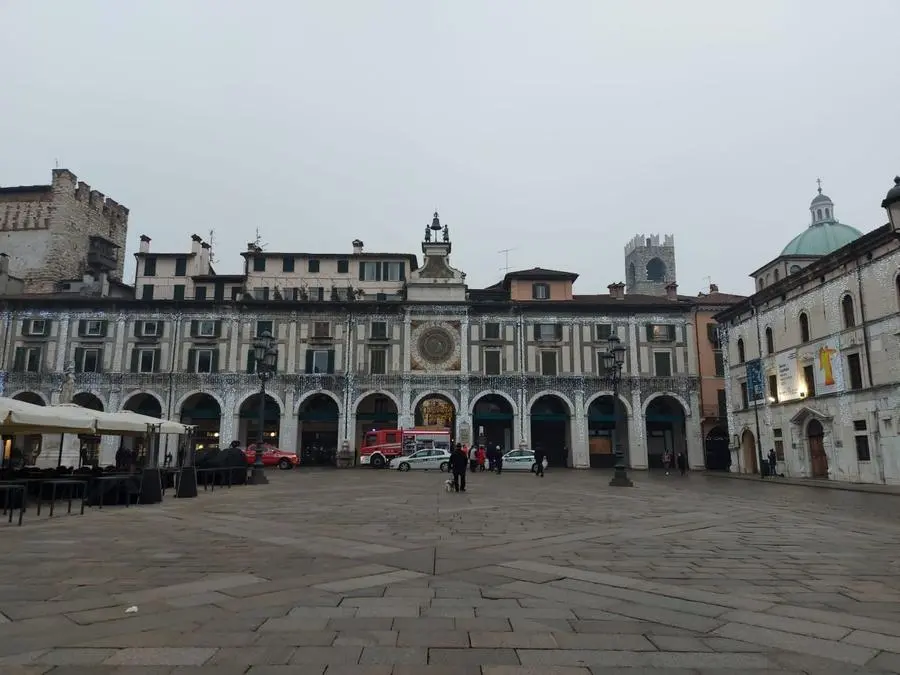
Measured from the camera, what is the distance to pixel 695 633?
16.1 feet

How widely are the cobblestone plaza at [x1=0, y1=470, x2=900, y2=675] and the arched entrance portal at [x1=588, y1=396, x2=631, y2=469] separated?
33.0 meters

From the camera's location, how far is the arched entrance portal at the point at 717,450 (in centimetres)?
4444

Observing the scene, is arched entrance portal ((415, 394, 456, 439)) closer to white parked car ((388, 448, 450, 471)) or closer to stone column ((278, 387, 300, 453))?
white parked car ((388, 448, 450, 471))

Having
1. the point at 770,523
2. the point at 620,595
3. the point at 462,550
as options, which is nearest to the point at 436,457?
the point at 770,523

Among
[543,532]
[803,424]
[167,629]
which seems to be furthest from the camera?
[803,424]

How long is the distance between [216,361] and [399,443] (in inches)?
583

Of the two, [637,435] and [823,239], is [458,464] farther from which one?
[823,239]

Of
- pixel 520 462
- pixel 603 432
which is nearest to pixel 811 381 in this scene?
pixel 520 462

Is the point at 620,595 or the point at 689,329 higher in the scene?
the point at 689,329

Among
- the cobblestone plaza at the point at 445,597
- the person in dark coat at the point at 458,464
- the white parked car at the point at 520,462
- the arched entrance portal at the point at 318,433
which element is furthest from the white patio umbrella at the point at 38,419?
the arched entrance portal at the point at 318,433

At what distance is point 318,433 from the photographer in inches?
1820

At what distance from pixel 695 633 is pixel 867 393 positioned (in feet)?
90.6

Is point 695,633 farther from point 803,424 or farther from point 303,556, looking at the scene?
point 803,424

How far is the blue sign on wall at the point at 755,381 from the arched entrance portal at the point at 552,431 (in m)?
12.8
